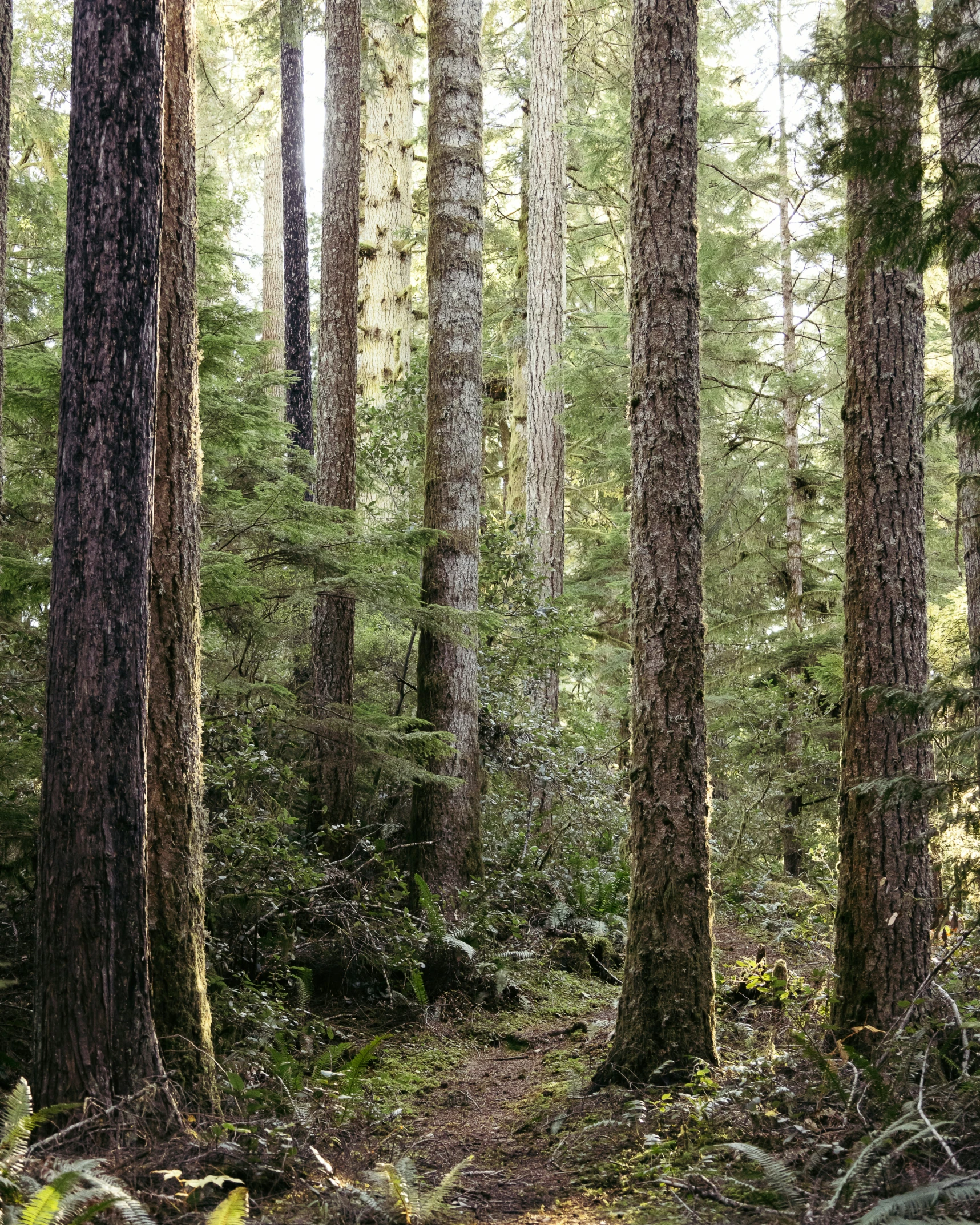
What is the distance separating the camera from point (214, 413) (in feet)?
27.6

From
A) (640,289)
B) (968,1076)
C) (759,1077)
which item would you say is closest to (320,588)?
(640,289)

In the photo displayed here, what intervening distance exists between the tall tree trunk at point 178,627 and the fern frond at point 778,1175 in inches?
98.8

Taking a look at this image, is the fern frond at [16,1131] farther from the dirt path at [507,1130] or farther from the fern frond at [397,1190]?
the dirt path at [507,1130]

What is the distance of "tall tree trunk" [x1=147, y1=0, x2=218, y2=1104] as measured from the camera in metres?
5.06

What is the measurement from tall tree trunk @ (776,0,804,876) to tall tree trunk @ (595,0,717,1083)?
9275mm

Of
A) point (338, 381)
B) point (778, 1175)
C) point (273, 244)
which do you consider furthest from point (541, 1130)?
point (273, 244)

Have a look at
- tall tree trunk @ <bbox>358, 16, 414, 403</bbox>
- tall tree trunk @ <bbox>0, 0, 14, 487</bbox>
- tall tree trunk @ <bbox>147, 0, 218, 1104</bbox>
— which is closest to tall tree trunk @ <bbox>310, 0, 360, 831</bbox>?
tall tree trunk @ <bbox>147, 0, 218, 1104</bbox>

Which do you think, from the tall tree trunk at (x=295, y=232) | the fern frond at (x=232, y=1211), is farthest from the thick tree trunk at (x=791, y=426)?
the fern frond at (x=232, y=1211)

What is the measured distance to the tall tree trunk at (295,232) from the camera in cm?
1285

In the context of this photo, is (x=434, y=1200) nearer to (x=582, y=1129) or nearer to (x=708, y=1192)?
(x=708, y=1192)

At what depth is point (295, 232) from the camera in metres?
13.7

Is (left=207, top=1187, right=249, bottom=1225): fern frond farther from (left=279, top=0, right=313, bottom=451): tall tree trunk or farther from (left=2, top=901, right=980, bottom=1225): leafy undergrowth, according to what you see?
(left=279, top=0, right=313, bottom=451): tall tree trunk

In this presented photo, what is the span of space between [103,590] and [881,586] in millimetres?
4419

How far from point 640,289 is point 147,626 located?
12.2ft
